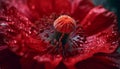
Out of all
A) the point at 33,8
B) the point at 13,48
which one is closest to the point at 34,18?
the point at 33,8

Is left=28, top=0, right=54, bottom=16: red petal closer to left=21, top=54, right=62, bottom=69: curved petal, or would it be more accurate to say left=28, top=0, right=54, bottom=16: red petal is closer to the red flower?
the red flower

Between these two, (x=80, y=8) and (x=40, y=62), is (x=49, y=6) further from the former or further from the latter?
(x=40, y=62)

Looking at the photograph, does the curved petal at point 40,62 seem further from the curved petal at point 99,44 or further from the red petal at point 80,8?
the red petal at point 80,8

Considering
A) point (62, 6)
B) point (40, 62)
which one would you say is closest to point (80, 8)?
point (62, 6)

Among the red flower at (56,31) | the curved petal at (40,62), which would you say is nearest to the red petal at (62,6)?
the red flower at (56,31)

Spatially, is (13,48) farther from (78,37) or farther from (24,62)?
(78,37)

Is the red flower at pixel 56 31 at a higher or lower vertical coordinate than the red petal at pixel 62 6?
lower

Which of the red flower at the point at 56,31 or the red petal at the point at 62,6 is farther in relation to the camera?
the red petal at the point at 62,6

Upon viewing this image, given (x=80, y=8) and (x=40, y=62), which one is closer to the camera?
(x=40, y=62)
